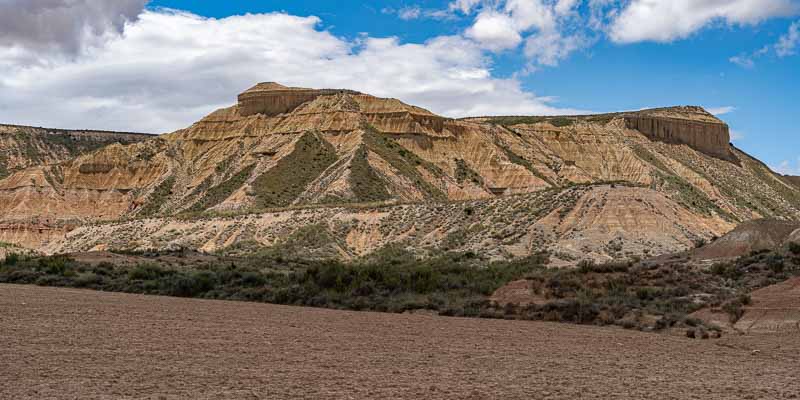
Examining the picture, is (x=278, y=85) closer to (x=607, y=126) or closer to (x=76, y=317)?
(x=607, y=126)

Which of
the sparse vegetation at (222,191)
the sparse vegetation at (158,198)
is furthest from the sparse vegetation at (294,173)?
the sparse vegetation at (158,198)

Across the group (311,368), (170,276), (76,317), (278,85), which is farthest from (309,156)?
(311,368)

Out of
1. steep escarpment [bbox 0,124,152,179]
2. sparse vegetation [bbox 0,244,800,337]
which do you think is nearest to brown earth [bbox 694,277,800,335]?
sparse vegetation [bbox 0,244,800,337]

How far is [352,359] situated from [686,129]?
120593 mm

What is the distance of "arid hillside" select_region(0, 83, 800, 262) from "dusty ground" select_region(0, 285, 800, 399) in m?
31.2

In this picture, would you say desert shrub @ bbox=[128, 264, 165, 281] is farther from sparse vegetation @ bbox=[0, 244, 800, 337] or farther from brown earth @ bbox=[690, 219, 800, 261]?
brown earth @ bbox=[690, 219, 800, 261]

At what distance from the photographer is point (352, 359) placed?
1426 centimetres

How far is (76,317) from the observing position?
18.7 m

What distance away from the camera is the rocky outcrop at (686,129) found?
124 m

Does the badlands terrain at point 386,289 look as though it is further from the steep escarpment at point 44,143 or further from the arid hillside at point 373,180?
the steep escarpment at point 44,143

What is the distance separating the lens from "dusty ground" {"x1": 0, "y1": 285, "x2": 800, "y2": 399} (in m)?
11.3

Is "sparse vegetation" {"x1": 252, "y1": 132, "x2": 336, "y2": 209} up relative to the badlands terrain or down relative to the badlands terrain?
up

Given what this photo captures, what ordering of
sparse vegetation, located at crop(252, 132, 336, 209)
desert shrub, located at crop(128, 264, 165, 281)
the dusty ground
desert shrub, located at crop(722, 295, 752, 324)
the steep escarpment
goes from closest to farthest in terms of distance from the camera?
1. the dusty ground
2. desert shrub, located at crop(722, 295, 752, 324)
3. desert shrub, located at crop(128, 264, 165, 281)
4. sparse vegetation, located at crop(252, 132, 336, 209)
5. the steep escarpment

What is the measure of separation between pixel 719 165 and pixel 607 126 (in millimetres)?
18234
